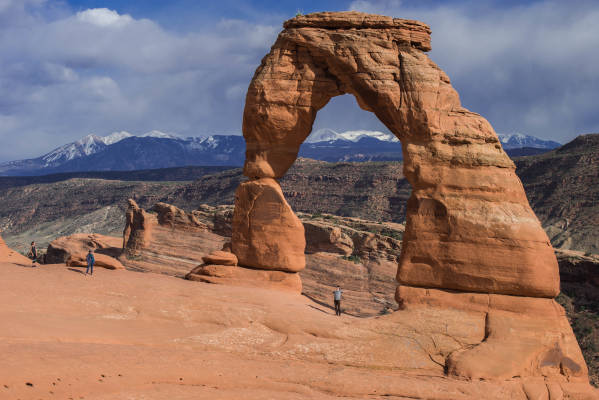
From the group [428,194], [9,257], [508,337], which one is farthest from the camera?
[9,257]

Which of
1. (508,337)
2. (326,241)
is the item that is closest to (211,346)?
(508,337)

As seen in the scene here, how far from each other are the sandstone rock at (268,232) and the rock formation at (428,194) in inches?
1.5

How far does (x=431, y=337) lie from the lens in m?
16.0

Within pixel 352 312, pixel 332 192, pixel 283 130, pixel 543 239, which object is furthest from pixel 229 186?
pixel 543 239

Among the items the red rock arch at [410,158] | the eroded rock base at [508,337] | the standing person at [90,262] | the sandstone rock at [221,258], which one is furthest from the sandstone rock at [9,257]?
the eroded rock base at [508,337]

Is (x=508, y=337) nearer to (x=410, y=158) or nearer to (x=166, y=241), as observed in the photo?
(x=410, y=158)

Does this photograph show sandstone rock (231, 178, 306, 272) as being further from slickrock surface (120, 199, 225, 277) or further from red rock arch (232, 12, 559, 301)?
slickrock surface (120, 199, 225, 277)

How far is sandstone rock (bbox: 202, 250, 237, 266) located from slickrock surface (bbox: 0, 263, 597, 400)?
244cm

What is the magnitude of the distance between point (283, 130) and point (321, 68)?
2.63 m

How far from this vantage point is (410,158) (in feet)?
61.2

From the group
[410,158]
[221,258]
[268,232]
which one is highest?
[410,158]

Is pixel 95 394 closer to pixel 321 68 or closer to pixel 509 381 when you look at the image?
pixel 509 381

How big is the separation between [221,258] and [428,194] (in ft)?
25.2

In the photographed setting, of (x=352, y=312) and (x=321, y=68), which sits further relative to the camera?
(x=352, y=312)
